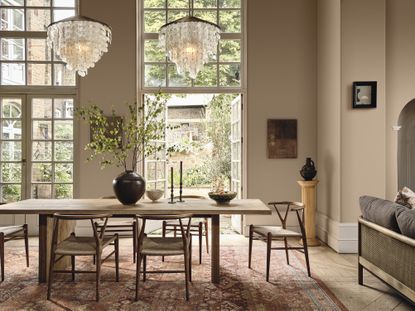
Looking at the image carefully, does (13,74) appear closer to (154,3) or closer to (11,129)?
(11,129)

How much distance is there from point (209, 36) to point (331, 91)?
7.18 feet

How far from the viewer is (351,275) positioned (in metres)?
4.15

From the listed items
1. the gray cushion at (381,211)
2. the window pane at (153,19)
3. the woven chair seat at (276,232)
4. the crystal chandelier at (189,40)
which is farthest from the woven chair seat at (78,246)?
the window pane at (153,19)

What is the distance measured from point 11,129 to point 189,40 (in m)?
3.68

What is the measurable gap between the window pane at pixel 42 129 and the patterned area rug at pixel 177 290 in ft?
7.25

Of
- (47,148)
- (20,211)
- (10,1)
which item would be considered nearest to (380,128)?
(20,211)

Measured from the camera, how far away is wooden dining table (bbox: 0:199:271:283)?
145 inches

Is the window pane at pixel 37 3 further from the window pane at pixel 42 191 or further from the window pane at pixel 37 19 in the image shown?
the window pane at pixel 42 191

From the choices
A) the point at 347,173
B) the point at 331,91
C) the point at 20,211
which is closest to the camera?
the point at 20,211

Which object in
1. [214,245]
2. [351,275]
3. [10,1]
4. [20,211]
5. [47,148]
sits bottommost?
[351,275]

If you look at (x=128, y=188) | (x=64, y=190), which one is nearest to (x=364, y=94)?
(x=128, y=188)

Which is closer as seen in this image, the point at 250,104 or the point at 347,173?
the point at 347,173

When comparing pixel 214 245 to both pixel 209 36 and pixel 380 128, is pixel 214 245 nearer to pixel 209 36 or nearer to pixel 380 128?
pixel 209 36

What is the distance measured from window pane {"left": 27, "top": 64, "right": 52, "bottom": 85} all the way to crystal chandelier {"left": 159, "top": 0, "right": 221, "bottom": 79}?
287 cm
